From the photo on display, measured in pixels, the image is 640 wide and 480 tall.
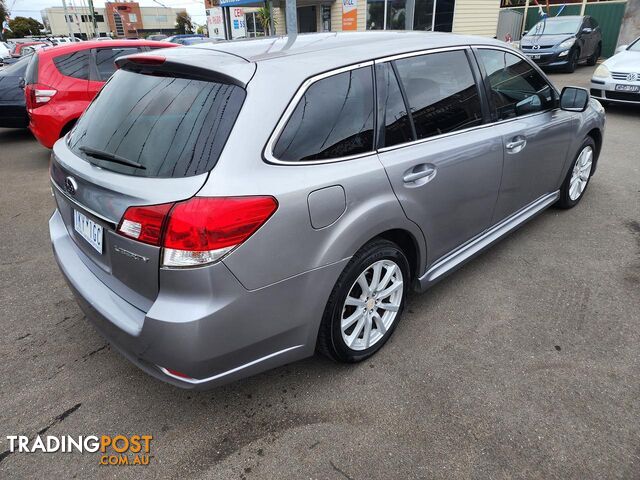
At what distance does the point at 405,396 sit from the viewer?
231cm

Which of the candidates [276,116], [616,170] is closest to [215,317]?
[276,116]

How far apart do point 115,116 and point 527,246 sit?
3.25 metres

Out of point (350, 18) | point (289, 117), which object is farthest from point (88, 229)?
point (350, 18)

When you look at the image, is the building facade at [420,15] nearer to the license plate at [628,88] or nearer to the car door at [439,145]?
the license plate at [628,88]

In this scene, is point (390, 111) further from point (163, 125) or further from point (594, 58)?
point (594, 58)

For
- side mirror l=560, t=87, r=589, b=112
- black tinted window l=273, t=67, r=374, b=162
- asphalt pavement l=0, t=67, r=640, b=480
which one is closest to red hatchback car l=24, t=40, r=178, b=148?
asphalt pavement l=0, t=67, r=640, b=480

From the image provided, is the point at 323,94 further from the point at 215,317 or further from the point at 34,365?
the point at 34,365

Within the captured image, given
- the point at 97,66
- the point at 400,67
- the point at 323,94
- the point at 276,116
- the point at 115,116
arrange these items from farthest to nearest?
the point at 97,66, the point at 400,67, the point at 115,116, the point at 323,94, the point at 276,116

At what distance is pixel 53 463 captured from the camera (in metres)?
1.99

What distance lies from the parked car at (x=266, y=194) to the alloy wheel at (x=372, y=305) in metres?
0.01

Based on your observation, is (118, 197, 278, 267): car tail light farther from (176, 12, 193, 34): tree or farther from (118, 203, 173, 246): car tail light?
(176, 12, 193, 34): tree

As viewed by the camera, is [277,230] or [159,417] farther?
[159,417]

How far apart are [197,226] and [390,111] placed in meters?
1.24

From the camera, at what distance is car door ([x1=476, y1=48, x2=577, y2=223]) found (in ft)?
10.2
